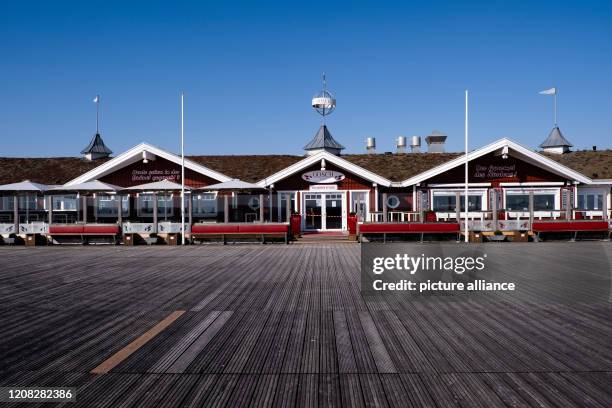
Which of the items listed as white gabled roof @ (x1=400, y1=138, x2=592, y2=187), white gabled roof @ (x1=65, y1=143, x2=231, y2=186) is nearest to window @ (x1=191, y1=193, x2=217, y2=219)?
white gabled roof @ (x1=65, y1=143, x2=231, y2=186)

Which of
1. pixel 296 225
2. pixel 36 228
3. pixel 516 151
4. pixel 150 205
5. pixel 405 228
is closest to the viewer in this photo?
pixel 405 228

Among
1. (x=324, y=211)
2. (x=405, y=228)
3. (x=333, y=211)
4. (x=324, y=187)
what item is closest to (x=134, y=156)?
(x=324, y=187)

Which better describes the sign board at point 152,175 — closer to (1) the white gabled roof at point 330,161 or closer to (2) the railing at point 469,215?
(1) the white gabled roof at point 330,161

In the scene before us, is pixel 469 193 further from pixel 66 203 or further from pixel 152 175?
pixel 66 203

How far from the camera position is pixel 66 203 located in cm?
2769

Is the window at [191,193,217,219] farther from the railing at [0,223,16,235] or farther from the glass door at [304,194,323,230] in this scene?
the railing at [0,223,16,235]

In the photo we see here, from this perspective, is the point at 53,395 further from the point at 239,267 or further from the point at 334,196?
the point at 334,196

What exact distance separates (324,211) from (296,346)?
69.2 ft

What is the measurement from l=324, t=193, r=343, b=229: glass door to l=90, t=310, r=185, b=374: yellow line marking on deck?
19498 mm

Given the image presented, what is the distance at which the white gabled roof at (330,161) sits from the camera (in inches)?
1018

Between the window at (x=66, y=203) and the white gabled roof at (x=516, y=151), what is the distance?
17823 mm

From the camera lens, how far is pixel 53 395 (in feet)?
14.7

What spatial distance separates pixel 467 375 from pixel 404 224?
17.4 meters

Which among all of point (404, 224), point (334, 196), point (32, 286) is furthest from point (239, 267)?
point (334, 196)
